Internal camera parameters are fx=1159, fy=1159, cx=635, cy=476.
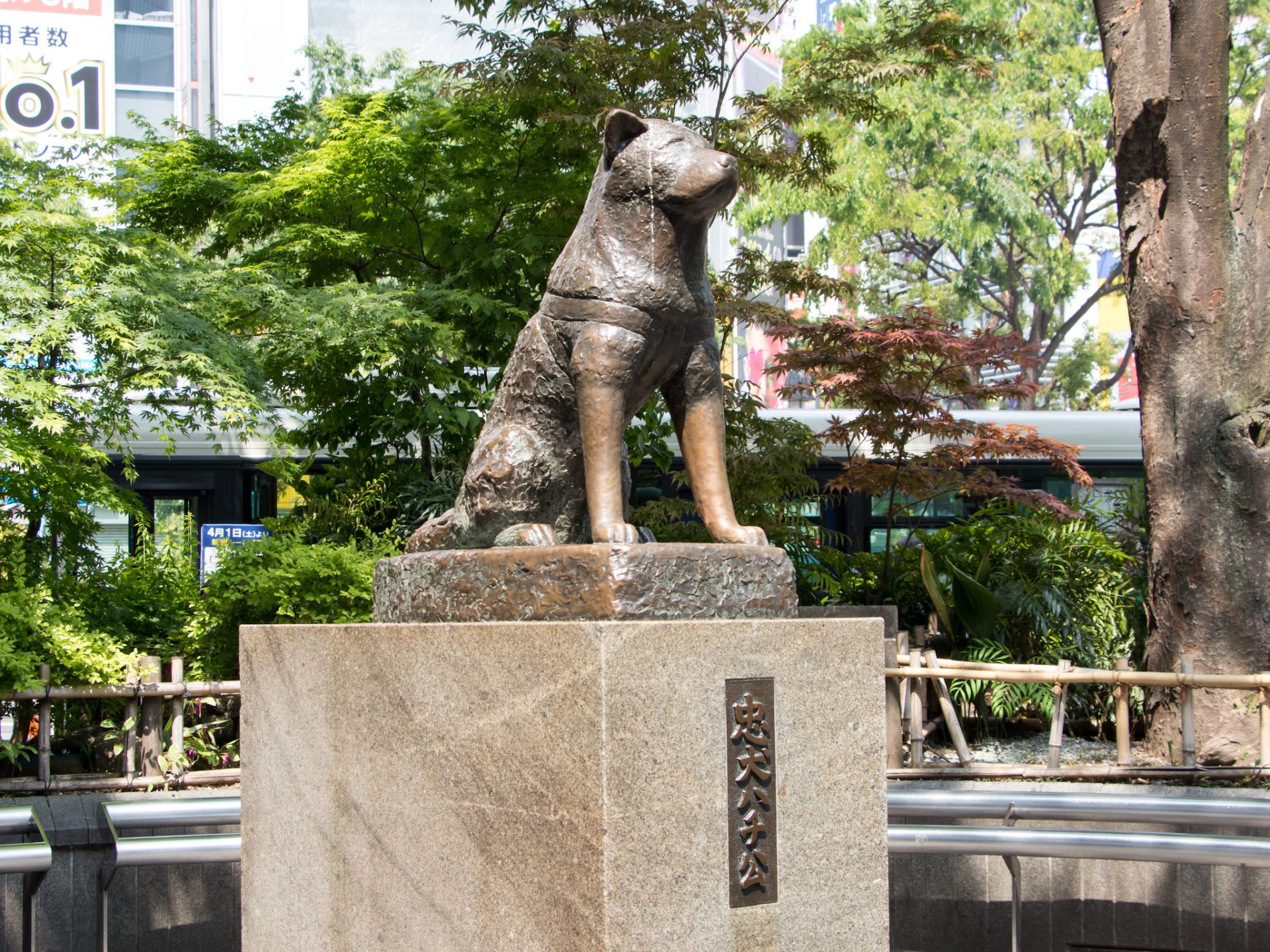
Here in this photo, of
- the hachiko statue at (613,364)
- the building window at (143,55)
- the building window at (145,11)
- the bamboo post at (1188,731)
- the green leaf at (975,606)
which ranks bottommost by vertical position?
the bamboo post at (1188,731)

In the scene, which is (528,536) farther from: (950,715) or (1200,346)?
(1200,346)

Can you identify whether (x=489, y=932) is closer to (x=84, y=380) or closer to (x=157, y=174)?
(x=84, y=380)

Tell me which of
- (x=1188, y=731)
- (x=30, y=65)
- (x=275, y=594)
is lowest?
(x=1188, y=731)

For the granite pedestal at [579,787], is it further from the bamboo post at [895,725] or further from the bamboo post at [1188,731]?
the bamboo post at [1188,731]

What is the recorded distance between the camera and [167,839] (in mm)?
3906

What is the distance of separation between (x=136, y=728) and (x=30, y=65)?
22.9 meters

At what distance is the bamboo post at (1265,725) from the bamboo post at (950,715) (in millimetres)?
1501

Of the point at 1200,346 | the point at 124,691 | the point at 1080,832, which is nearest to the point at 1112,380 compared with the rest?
the point at 1200,346

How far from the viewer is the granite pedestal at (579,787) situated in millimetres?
2512

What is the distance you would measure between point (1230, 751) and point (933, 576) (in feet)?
8.07

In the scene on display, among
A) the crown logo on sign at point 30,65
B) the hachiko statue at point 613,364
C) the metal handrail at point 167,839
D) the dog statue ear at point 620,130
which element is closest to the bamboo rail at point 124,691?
the metal handrail at point 167,839

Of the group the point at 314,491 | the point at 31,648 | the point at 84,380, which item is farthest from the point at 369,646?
the point at 314,491

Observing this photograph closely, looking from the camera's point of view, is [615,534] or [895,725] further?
[895,725]

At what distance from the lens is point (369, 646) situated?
10.0 ft
